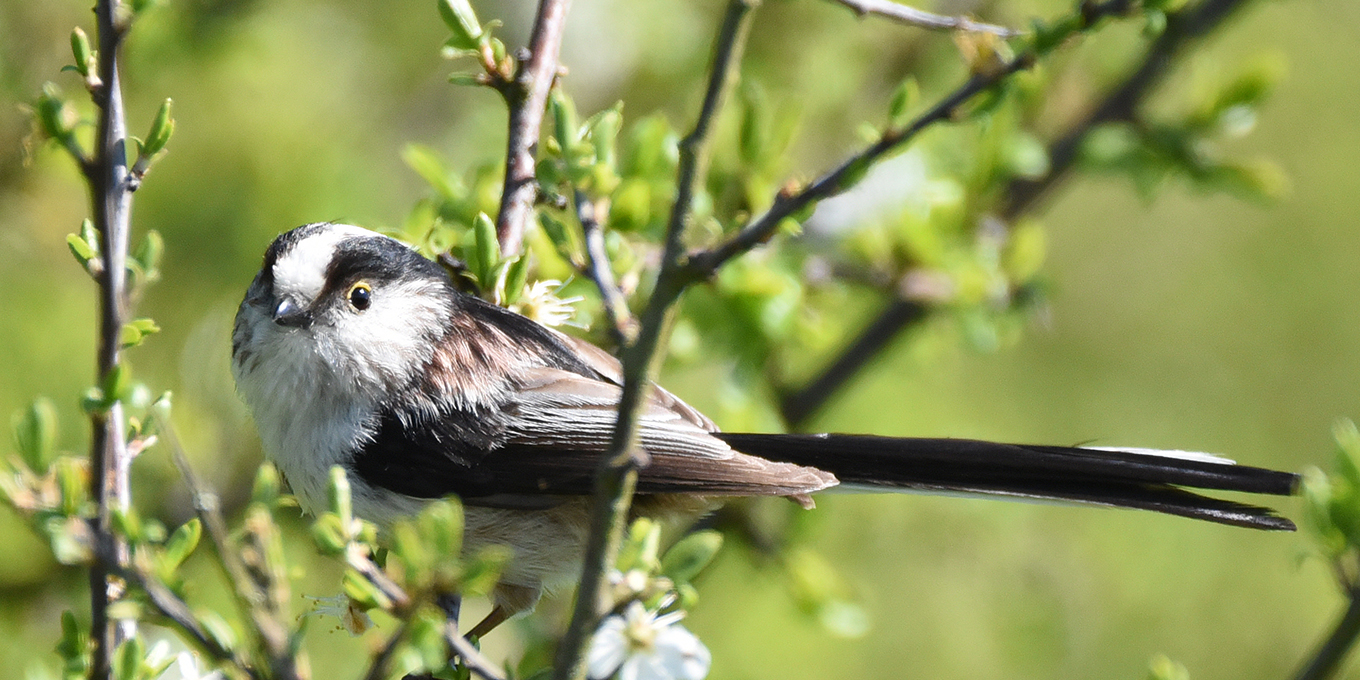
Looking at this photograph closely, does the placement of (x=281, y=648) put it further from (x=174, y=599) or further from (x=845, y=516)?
(x=845, y=516)

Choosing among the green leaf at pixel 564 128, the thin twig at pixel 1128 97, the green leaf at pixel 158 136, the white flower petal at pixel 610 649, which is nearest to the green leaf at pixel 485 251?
the green leaf at pixel 564 128

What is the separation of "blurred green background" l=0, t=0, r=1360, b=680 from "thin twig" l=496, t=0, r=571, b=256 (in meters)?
0.81

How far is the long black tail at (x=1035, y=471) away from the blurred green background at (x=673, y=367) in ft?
2.77

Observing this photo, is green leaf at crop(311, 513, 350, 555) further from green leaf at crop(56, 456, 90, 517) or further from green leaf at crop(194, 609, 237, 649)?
green leaf at crop(56, 456, 90, 517)

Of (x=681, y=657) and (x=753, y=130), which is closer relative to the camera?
(x=681, y=657)

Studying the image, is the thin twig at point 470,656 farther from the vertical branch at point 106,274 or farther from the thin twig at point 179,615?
the vertical branch at point 106,274

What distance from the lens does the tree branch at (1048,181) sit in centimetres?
381

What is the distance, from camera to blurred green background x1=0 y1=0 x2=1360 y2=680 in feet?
12.4

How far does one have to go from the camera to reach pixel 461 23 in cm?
215

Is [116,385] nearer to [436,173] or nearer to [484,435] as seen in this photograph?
[484,435]

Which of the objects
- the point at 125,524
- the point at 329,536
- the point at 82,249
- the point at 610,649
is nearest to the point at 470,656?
the point at 329,536

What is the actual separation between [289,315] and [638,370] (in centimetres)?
143

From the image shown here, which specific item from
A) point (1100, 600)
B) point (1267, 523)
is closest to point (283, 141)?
point (1267, 523)

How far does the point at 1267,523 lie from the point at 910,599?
9.65 ft
